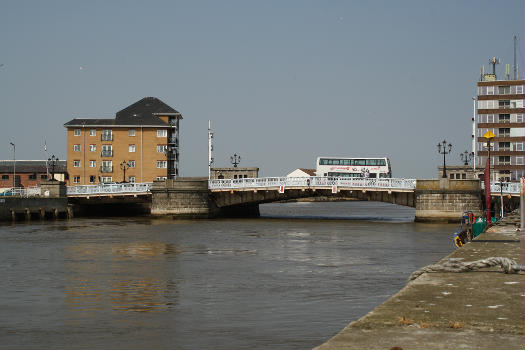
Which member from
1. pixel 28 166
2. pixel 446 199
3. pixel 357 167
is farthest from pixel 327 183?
pixel 28 166

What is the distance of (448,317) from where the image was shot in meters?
11.1

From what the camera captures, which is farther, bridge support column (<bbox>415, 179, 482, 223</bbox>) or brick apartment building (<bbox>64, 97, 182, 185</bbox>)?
brick apartment building (<bbox>64, 97, 182, 185</bbox>)

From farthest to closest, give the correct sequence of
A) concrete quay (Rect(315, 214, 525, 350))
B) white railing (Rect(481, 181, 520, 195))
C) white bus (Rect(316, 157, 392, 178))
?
white bus (Rect(316, 157, 392, 178)), white railing (Rect(481, 181, 520, 195)), concrete quay (Rect(315, 214, 525, 350))

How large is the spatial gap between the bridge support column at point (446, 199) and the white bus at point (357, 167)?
51.9 meters

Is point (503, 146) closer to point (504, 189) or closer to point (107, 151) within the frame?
point (504, 189)

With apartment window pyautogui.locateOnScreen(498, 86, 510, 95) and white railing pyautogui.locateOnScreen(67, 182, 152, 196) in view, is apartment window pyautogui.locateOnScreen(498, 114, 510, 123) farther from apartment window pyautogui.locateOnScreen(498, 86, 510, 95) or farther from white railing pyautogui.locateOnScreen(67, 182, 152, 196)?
white railing pyautogui.locateOnScreen(67, 182, 152, 196)

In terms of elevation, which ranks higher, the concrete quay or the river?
the concrete quay

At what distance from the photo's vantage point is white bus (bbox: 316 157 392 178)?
118 meters

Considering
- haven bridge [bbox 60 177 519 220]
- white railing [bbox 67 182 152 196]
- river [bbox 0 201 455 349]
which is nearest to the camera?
river [bbox 0 201 455 349]

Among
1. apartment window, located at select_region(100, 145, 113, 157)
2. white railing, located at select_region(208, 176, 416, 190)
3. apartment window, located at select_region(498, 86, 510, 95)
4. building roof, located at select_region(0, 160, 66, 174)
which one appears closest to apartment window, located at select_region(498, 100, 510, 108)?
apartment window, located at select_region(498, 86, 510, 95)

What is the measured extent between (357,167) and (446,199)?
54.4 meters

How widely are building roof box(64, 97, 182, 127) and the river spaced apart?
64.7 metres

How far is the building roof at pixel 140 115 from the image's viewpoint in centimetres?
10962

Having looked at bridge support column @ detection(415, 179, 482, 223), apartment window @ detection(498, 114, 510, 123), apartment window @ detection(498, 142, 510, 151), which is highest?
apartment window @ detection(498, 114, 510, 123)
